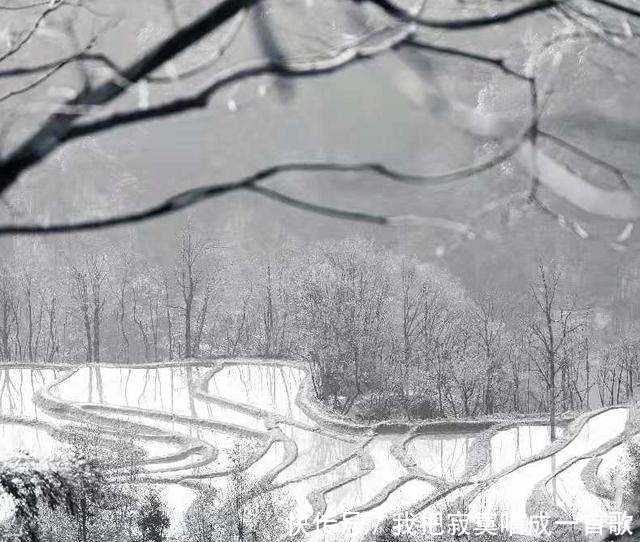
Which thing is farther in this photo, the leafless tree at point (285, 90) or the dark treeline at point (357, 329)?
the dark treeline at point (357, 329)

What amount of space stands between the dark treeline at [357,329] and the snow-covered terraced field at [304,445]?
70.9 inches

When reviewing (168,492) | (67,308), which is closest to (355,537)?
(168,492)

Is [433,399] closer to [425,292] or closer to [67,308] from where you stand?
[425,292]

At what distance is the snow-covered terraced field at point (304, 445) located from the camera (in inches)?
731

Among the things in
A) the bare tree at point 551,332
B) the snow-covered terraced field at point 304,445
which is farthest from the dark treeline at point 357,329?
the snow-covered terraced field at point 304,445

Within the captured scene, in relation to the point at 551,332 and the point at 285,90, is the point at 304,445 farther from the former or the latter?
the point at 285,90

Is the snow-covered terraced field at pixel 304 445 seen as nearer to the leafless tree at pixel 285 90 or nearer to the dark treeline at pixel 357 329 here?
the dark treeline at pixel 357 329

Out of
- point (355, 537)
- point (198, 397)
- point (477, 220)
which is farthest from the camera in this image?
point (198, 397)

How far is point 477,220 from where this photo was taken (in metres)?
1.42

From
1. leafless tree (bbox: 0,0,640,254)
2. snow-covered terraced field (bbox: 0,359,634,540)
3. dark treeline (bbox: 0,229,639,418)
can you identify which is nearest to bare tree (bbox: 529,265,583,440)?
dark treeline (bbox: 0,229,639,418)

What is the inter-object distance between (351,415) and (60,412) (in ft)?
30.9

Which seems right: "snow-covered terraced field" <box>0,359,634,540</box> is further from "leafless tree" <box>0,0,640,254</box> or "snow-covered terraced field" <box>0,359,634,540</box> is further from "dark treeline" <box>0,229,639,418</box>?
"leafless tree" <box>0,0,640,254</box>

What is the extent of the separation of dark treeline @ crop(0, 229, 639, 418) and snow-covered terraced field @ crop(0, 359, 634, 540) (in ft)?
5.91

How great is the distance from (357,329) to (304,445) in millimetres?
7292
